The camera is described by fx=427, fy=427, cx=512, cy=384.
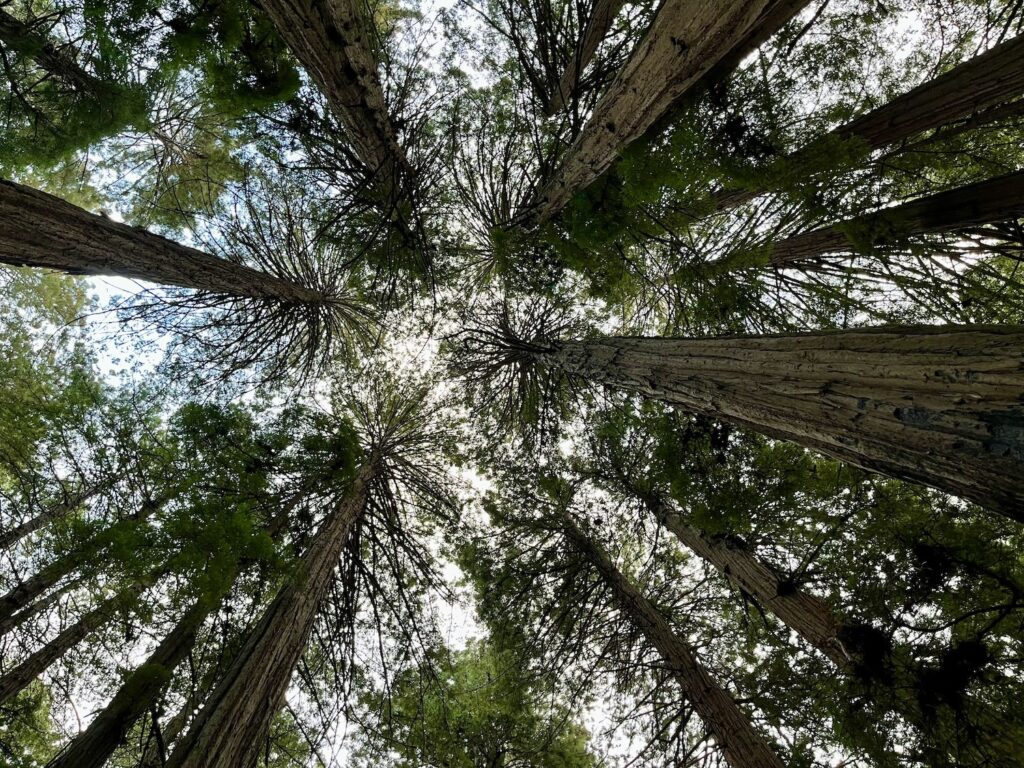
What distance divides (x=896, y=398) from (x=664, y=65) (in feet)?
8.21

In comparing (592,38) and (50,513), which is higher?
(592,38)

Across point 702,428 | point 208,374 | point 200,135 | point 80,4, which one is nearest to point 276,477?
point 208,374

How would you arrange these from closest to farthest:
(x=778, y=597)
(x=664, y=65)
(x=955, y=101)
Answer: (x=664, y=65)
(x=955, y=101)
(x=778, y=597)

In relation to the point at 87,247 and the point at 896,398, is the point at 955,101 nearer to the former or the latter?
the point at 896,398

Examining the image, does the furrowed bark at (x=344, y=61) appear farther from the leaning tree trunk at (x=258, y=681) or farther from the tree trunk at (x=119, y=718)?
the tree trunk at (x=119, y=718)

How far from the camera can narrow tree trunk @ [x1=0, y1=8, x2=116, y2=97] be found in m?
4.07

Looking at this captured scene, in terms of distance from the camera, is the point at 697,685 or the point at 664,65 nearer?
the point at 664,65

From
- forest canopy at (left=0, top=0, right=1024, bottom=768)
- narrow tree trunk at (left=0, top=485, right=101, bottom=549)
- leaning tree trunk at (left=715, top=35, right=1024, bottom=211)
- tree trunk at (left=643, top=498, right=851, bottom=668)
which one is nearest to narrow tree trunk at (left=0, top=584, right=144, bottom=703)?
forest canopy at (left=0, top=0, right=1024, bottom=768)

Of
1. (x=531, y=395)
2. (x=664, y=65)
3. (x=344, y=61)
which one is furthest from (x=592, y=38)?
(x=531, y=395)

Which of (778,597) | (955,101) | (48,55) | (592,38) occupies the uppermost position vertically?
(592,38)

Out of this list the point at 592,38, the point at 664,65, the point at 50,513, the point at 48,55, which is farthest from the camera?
the point at 592,38

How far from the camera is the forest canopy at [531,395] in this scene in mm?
2904

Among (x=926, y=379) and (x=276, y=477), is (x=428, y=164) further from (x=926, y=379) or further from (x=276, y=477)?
(x=926, y=379)

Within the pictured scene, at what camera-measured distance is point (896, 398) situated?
1.67 meters
